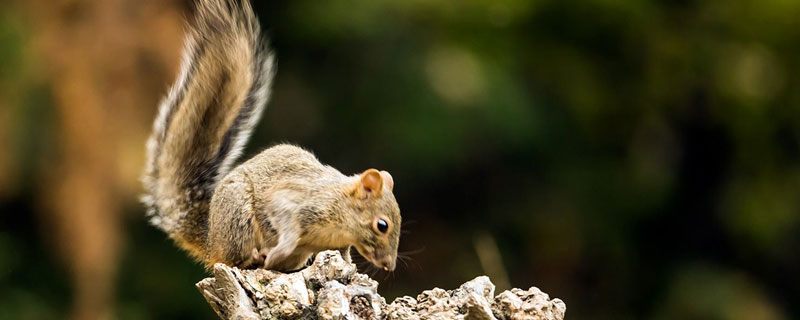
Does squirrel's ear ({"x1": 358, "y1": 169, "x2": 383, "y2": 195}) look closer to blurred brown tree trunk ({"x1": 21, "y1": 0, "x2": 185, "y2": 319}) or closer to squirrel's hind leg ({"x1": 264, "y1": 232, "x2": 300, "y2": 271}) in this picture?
squirrel's hind leg ({"x1": 264, "y1": 232, "x2": 300, "y2": 271})

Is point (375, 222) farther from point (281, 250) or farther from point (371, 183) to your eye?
point (281, 250)

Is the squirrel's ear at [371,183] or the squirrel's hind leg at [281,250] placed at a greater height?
the squirrel's ear at [371,183]

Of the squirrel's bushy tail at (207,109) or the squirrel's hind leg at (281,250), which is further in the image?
the squirrel's bushy tail at (207,109)

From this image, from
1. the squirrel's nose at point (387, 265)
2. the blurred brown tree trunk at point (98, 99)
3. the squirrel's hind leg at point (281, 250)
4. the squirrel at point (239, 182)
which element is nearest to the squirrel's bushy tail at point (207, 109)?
the squirrel at point (239, 182)

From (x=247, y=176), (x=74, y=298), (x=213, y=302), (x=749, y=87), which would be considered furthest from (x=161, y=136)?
(x=749, y=87)

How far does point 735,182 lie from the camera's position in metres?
5.29

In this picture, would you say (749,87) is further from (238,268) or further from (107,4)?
(238,268)

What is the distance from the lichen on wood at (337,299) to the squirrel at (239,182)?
0.35 feet

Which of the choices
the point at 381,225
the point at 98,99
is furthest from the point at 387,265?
the point at 98,99

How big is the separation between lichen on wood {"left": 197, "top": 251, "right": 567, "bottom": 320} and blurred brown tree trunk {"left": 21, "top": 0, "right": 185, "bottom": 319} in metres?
2.39

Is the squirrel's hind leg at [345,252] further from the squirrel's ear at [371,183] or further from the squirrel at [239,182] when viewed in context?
the squirrel's ear at [371,183]

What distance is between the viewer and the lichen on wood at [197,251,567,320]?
72.8 inches

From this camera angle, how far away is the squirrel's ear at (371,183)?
212 centimetres

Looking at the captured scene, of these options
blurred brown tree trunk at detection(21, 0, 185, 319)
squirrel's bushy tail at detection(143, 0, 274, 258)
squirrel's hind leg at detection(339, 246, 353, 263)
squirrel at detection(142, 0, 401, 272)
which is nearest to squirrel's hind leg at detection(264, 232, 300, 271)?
squirrel at detection(142, 0, 401, 272)
